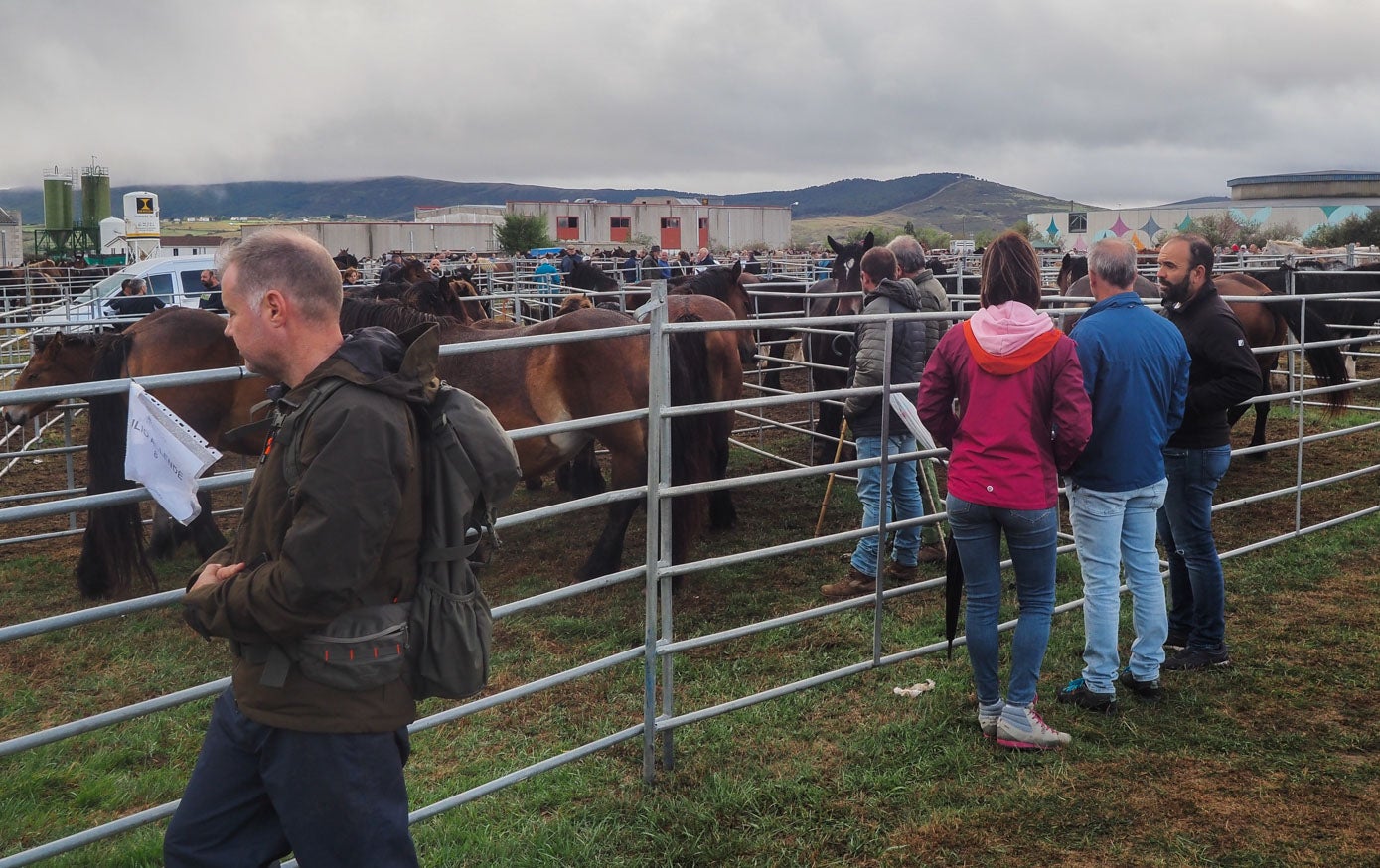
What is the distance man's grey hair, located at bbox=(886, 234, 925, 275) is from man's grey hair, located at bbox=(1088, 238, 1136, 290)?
2217mm

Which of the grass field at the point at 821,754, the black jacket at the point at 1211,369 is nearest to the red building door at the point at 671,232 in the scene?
the grass field at the point at 821,754

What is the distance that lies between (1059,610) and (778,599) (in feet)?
5.03

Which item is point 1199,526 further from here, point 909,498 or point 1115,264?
point 909,498

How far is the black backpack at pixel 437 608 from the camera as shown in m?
1.99

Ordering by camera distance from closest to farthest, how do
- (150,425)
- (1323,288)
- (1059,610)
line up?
(150,425), (1059,610), (1323,288)

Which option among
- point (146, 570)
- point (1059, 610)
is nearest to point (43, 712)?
point (146, 570)

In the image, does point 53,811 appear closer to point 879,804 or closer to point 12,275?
point 879,804

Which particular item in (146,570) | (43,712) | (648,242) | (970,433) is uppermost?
(648,242)

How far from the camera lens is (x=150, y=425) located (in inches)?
→ 92.4

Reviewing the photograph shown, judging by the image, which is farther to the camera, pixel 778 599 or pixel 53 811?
pixel 778 599

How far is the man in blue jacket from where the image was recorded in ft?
13.8

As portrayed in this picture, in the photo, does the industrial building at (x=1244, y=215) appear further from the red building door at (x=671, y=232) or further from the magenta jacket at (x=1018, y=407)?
the magenta jacket at (x=1018, y=407)

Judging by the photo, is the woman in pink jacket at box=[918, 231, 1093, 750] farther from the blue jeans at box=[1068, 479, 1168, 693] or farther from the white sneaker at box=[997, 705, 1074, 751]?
the blue jeans at box=[1068, 479, 1168, 693]

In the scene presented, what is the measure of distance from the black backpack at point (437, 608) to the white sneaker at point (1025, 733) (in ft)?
8.60
